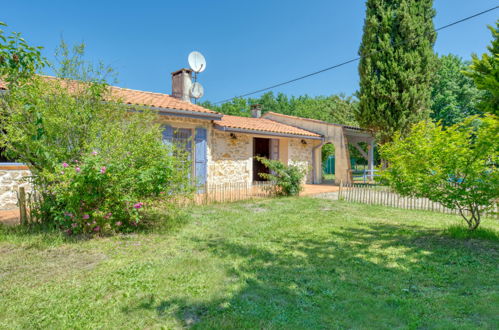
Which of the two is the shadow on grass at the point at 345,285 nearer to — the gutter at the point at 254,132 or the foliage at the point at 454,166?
the foliage at the point at 454,166

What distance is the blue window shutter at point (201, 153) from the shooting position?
396 inches

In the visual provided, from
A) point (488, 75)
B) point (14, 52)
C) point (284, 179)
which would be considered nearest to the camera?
point (14, 52)

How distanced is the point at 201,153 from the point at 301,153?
22.1 ft

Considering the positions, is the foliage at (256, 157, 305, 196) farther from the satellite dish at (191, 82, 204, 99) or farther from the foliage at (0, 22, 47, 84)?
the foliage at (0, 22, 47, 84)

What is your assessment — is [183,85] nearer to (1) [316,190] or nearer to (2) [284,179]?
(2) [284,179]

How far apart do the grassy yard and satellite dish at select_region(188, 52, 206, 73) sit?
875 centimetres

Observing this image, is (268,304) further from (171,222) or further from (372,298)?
(171,222)

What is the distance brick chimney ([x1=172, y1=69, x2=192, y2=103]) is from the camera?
1194cm

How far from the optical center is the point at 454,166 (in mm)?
4695

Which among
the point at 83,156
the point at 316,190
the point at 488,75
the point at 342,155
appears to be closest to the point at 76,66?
the point at 83,156

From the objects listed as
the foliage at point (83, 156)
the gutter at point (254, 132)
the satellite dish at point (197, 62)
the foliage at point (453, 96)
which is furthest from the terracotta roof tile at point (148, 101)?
the foliage at point (453, 96)

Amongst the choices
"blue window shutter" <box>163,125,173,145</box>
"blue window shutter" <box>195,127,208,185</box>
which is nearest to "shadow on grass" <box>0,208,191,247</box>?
"blue window shutter" <box>163,125,173,145</box>

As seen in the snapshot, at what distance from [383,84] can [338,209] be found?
934 cm

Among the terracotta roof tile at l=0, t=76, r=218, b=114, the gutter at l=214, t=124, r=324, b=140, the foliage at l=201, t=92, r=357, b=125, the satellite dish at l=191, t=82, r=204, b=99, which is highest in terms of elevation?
the foliage at l=201, t=92, r=357, b=125
